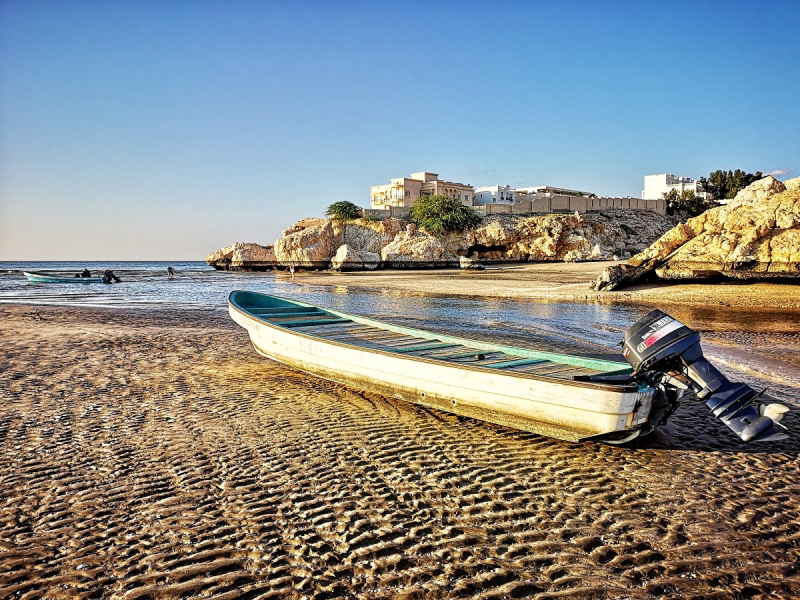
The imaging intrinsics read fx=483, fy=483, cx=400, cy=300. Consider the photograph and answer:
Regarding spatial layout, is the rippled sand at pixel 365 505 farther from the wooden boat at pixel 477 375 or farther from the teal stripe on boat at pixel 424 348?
the teal stripe on boat at pixel 424 348

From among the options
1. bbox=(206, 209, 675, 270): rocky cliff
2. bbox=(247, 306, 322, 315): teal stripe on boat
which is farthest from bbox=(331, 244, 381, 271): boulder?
bbox=(247, 306, 322, 315): teal stripe on boat

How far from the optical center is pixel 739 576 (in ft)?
10.5

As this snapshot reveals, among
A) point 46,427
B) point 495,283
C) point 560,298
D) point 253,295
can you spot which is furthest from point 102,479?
point 495,283

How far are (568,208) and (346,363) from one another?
64.4 meters

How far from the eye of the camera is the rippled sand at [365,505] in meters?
3.14

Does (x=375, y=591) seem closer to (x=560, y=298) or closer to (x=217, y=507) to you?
(x=217, y=507)

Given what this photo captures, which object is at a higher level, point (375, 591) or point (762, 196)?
point (762, 196)

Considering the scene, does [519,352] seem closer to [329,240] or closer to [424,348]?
[424,348]

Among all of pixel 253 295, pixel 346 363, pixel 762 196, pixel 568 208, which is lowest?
pixel 346 363

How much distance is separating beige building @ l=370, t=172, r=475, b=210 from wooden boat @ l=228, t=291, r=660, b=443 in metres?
67.2

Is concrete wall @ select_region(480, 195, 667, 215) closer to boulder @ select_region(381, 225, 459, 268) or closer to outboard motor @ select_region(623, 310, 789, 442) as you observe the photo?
boulder @ select_region(381, 225, 459, 268)

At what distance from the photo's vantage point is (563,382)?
4.98m

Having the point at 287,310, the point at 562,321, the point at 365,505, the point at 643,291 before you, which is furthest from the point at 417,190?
the point at 365,505

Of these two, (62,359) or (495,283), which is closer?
(62,359)
